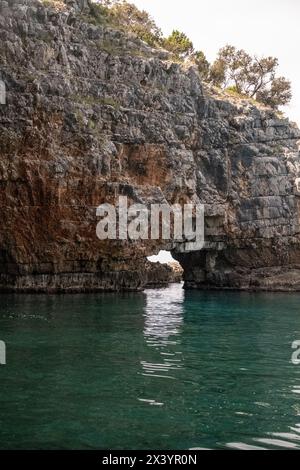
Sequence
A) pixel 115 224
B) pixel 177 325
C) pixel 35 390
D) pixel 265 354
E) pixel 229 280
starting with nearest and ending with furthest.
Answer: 1. pixel 35 390
2. pixel 265 354
3. pixel 177 325
4. pixel 115 224
5. pixel 229 280

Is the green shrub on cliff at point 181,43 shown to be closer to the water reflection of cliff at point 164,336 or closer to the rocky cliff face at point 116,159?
the rocky cliff face at point 116,159

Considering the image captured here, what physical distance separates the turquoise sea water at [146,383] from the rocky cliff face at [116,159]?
46.9 ft

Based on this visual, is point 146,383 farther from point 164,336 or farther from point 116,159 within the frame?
point 116,159

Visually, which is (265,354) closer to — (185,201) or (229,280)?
(185,201)

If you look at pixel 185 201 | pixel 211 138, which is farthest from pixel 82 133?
pixel 211 138

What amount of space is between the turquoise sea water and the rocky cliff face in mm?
14280

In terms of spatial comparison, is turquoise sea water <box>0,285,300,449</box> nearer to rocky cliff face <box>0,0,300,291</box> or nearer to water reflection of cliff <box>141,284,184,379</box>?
water reflection of cliff <box>141,284,184,379</box>

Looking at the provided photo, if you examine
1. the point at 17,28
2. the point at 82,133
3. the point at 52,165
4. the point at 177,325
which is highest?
the point at 17,28

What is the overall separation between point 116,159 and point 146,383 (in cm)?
3191

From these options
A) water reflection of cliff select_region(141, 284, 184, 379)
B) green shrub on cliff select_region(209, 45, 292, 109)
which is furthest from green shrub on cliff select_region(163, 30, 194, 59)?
water reflection of cliff select_region(141, 284, 184, 379)

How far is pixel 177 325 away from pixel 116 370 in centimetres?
1224

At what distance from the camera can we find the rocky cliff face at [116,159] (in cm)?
4112

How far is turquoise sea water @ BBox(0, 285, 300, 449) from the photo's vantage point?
1055cm

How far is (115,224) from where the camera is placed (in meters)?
44.3
